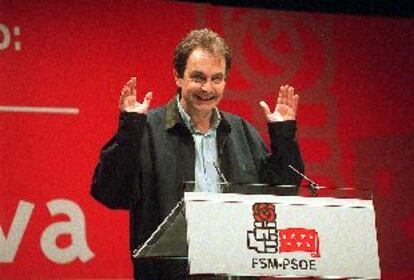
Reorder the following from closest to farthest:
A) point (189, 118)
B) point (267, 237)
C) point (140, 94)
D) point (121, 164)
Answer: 1. point (267, 237)
2. point (121, 164)
3. point (189, 118)
4. point (140, 94)

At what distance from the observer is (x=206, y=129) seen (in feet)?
6.93

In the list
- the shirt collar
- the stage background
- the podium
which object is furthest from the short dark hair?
the stage background

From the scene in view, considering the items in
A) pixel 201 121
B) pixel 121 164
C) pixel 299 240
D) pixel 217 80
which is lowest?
pixel 299 240

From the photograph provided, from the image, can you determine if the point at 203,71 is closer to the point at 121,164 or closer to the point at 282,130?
the point at 282,130

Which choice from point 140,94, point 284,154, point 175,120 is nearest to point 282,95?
point 284,154

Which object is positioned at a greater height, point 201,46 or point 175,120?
point 201,46

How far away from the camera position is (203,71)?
6.74 ft

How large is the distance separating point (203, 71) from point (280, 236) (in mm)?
671

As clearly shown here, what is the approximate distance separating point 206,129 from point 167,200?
0.92 feet

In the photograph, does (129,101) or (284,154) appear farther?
(284,154)

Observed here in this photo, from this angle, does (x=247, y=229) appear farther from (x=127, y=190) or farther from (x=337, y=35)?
(x=337, y=35)

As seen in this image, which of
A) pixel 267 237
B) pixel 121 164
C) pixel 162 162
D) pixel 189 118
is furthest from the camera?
pixel 189 118

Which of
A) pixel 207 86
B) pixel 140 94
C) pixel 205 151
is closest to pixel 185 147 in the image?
pixel 205 151

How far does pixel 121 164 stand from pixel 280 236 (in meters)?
0.49
